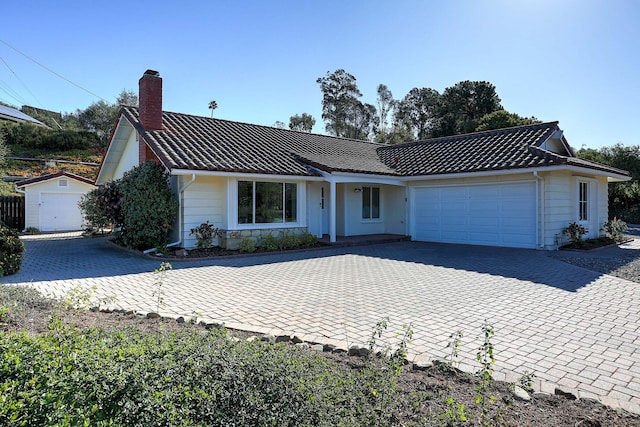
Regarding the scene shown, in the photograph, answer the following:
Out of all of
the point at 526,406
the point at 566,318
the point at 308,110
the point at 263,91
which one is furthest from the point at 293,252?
the point at 308,110

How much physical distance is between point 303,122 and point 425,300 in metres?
48.7

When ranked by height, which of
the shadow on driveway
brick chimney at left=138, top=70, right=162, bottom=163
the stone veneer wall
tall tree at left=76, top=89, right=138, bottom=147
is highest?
tall tree at left=76, top=89, right=138, bottom=147

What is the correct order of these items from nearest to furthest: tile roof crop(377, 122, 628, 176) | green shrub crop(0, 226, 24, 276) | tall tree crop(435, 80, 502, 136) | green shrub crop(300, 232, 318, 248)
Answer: green shrub crop(0, 226, 24, 276)
tile roof crop(377, 122, 628, 176)
green shrub crop(300, 232, 318, 248)
tall tree crop(435, 80, 502, 136)

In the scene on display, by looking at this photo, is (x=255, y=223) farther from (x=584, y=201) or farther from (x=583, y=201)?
(x=584, y=201)

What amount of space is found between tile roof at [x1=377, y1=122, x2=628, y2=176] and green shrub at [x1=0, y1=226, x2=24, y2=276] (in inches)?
545

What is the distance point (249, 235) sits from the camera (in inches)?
550

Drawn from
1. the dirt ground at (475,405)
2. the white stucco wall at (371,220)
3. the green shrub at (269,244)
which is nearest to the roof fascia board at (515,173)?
the white stucco wall at (371,220)

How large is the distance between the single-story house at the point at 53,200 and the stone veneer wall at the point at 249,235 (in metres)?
13.8

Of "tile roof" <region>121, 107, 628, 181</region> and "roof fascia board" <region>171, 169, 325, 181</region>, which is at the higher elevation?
"tile roof" <region>121, 107, 628, 181</region>

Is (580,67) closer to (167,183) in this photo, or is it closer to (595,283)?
(595,283)

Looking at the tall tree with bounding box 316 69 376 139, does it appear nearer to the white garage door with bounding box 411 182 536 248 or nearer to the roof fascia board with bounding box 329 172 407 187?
the roof fascia board with bounding box 329 172 407 187

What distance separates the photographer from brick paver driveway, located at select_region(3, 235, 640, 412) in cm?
452

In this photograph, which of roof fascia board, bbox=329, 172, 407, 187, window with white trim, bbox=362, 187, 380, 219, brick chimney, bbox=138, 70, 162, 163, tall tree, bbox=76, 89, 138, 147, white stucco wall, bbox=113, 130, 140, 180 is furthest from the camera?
tall tree, bbox=76, 89, 138, 147

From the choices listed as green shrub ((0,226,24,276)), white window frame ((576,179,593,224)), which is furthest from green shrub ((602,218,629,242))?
green shrub ((0,226,24,276))
